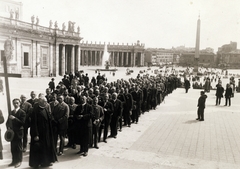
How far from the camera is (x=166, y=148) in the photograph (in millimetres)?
8906

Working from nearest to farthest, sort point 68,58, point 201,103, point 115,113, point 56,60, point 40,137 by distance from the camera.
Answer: point 40,137 → point 115,113 → point 201,103 → point 56,60 → point 68,58

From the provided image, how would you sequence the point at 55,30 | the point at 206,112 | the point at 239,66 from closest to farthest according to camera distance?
the point at 206,112 < the point at 55,30 < the point at 239,66

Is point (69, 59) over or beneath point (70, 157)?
over

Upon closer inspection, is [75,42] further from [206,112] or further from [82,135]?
[82,135]

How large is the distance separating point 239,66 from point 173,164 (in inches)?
5268

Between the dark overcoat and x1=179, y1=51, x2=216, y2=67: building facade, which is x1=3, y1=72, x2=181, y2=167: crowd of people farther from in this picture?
x1=179, y1=51, x2=216, y2=67: building facade

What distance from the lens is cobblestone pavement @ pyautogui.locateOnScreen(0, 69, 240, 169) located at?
7395 millimetres

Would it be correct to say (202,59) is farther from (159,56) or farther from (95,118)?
(95,118)

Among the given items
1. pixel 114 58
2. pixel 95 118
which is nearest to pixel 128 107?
pixel 95 118

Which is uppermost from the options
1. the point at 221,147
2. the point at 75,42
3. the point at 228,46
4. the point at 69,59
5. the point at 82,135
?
the point at 228,46

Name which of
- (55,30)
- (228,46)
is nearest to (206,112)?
(55,30)

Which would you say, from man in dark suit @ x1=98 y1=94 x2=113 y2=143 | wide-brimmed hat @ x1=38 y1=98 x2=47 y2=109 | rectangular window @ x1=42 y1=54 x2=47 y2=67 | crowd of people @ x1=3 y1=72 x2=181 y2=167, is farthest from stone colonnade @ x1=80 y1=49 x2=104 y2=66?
wide-brimmed hat @ x1=38 y1=98 x2=47 y2=109

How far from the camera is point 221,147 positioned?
366 inches

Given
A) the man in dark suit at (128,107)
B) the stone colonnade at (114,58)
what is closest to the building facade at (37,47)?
the man in dark suit at (128,107)
